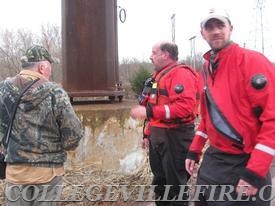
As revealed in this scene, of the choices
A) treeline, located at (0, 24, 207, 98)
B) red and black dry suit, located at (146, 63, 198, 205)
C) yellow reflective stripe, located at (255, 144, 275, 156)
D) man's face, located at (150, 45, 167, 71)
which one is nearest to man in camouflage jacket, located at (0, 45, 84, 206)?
red and black dry suit, located at (146, 63, 198, 205)

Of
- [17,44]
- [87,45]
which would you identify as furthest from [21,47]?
[87,45]

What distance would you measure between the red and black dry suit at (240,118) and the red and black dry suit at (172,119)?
4.71 feet

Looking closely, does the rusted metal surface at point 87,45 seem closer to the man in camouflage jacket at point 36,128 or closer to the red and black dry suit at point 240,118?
the man in camouflage jacket at point 36,128

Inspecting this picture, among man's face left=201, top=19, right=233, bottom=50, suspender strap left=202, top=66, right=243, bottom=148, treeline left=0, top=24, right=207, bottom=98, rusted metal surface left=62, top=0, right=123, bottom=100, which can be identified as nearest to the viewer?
suspender strap left=202, top=66, right=243, bottom=148

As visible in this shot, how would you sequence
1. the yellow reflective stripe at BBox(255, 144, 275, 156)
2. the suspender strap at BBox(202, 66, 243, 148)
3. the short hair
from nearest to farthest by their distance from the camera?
1. the yellow reflective stripe at BBox(255, 144, 275, 156)
2. the suspender strap at BBox(202, 66, 243, 148)
3. the short hair

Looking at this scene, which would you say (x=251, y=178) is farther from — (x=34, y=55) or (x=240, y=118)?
(x=34, y=55)

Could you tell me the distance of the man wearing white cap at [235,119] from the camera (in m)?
2.96

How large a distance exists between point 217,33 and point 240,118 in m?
0.61

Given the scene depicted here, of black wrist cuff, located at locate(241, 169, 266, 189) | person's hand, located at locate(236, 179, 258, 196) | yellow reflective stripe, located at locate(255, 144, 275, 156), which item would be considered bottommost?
person's hand, located at locate(236, 179, 258, 196)

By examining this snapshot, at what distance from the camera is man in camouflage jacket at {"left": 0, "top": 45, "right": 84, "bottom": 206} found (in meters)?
3.92

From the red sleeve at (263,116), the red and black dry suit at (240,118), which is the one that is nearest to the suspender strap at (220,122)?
the red and black dry suit at (240,118)

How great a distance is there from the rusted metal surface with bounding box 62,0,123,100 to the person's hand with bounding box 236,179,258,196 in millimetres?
4103

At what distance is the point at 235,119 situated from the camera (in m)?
3.14

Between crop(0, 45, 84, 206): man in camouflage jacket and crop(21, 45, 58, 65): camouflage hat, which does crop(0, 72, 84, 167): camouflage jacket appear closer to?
crop(0, 45, 84, 206): man in camouflage jacket
